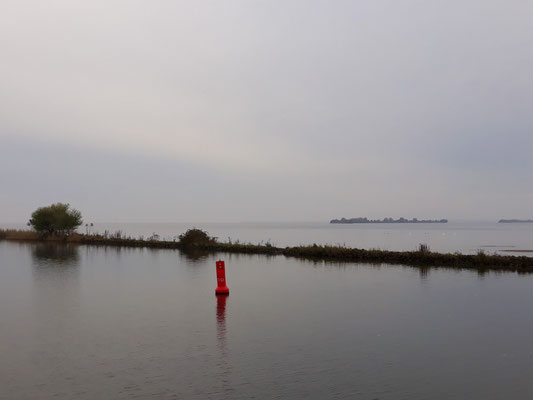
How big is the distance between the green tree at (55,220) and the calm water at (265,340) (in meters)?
35.4

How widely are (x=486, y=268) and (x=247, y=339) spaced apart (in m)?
18.6

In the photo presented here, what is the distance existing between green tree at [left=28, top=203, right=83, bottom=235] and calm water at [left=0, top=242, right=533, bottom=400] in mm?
35380

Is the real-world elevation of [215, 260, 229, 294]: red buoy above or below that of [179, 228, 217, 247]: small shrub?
below

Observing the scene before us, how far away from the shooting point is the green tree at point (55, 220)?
170ft

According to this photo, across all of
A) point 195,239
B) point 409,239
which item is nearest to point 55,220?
point 195,239

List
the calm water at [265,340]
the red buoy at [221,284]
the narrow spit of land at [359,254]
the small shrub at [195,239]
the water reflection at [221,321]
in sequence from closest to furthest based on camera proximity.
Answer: the calm water at [265,340] → the water reflection at [221,321] → the red buoy at [221,284] → the narrow spit of land at [359,254] → the small shrub at [195,239]

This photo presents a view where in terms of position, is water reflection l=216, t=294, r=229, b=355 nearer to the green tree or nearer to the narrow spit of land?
the narrow spit of land

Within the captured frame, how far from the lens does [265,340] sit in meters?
9.70

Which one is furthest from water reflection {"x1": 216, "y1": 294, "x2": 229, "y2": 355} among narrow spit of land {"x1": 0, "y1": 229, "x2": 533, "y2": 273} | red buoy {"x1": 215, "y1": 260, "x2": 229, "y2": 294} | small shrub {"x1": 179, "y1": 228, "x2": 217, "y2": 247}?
small shrub {"x1": 179, "y1": 228, "x2": 217, "y2": 247}

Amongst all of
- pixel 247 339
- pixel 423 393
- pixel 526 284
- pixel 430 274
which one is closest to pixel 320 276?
pixel 430 274

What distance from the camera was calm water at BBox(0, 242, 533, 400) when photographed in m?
7.02

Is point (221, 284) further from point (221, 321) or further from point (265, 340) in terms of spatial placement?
point (265, 340)

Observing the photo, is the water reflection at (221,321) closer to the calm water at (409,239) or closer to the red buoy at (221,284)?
the red buoy at (221,284)

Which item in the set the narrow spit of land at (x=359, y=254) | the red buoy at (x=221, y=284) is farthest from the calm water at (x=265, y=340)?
the narrow spit of land at (x=359, y=254)
